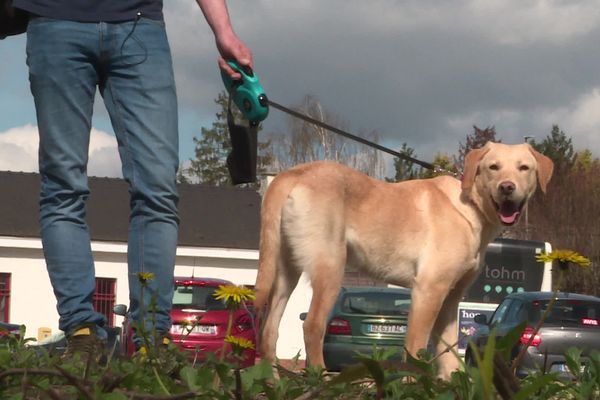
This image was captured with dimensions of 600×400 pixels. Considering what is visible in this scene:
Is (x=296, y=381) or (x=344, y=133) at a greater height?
(x=344, y=133)

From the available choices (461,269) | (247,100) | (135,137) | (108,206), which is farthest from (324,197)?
(108,206)

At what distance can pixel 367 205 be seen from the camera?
22.9 ft

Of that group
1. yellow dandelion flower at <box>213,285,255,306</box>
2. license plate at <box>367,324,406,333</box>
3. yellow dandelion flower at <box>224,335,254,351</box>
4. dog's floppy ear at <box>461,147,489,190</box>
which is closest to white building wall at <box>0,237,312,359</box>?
license plate at <box>367,324,406,333</box>

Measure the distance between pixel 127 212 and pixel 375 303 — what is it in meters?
28.8

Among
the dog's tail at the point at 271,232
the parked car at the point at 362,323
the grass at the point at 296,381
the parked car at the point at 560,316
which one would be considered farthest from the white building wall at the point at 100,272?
the grass at the point at 296,381

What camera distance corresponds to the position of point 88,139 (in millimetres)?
4188

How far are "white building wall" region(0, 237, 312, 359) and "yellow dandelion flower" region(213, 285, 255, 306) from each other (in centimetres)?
4064

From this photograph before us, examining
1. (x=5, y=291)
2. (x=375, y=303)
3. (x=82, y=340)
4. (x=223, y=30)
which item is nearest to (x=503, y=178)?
(x=223, y=30)

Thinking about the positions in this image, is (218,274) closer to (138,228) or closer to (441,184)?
(441,184)

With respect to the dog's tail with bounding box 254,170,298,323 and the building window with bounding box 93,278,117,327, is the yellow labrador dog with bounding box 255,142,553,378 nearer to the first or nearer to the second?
the dog's tail with bounding box 254,170,298,323

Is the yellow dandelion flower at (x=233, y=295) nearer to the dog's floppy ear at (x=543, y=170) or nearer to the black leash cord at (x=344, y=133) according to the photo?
the black leash cord at (x=344, y=133)

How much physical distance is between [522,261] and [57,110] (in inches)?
1243

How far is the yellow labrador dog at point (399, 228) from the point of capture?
20.6ft

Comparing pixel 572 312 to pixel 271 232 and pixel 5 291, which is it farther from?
pixel 5 291
